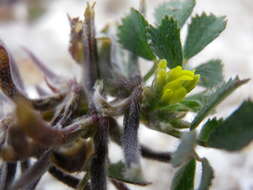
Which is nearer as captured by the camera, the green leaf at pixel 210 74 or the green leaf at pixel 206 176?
the green leaf at pixel 206 176

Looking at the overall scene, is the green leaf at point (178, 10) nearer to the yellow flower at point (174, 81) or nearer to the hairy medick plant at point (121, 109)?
the hairy medick plant at point (121, 109)

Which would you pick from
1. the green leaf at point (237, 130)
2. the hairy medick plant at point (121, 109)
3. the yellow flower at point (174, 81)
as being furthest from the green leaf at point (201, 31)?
the green leaf at point (237, 130)

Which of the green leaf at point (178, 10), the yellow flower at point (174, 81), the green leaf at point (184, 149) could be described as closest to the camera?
the green leaf at point (184, 149)

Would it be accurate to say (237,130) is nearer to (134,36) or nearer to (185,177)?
(185,177)

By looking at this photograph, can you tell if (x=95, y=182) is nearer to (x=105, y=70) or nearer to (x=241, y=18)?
(x=105, y=70)

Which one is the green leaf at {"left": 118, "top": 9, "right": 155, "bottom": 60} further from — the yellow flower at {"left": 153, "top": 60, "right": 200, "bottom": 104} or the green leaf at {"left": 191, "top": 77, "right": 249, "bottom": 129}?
the green leaf at {"left": 191, "top": 77, "right": 249, "bottom": 129}

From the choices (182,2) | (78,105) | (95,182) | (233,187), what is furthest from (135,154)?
(233,187)
